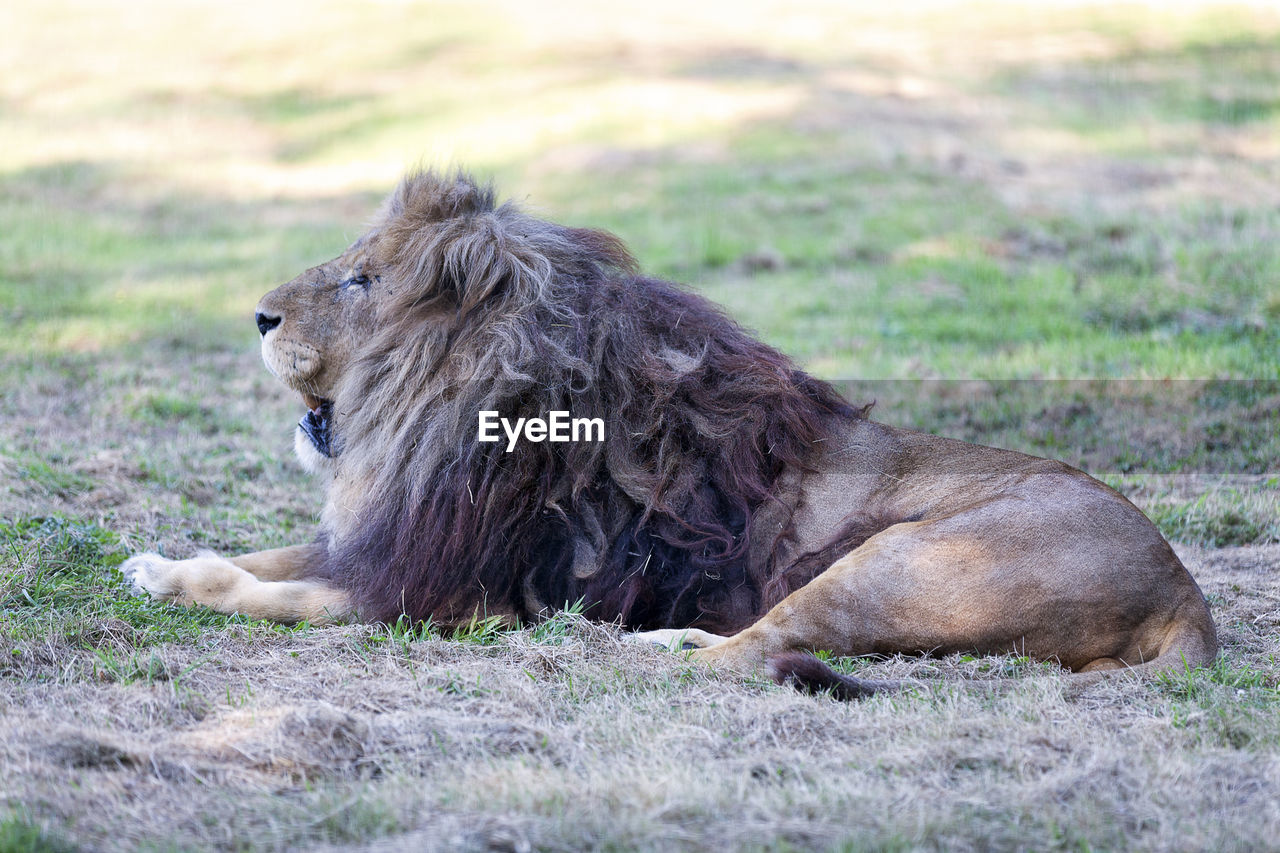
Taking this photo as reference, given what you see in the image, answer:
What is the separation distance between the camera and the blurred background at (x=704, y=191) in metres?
6.77

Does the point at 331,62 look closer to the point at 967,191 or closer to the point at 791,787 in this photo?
the point at 967,191

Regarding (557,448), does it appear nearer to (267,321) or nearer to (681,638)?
(681,638)

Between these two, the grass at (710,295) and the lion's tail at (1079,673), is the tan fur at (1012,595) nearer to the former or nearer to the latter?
the lion's tail at (1079,673)

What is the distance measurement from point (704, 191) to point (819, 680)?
32.3 feet

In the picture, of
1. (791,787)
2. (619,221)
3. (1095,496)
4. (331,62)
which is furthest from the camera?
(331,62)

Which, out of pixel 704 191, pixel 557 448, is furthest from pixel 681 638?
pixel 704 191

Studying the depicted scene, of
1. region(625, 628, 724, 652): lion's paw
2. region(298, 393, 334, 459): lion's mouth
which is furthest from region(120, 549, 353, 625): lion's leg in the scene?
region(625, 628, 724, 652): lion's paw

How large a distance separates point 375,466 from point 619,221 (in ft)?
26.3

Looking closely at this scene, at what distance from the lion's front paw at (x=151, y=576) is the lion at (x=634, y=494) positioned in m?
0.01

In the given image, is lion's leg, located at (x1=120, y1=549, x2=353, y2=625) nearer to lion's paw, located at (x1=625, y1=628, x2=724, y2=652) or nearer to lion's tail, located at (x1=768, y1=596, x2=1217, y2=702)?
lion's paw, located at (x1=625, y1=628, x2=724, y2=652)

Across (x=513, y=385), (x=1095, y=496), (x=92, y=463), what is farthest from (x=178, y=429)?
→ (x=1095, y=496)

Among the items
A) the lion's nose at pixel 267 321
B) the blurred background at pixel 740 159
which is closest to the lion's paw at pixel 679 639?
the lion's nose at pixel 267 321

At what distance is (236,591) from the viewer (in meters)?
4.29

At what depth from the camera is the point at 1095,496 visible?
3.88 metres
